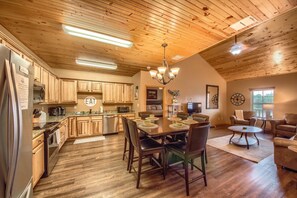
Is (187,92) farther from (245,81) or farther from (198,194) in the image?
(198,194)

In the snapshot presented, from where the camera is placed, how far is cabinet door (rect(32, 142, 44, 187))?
1.92 m

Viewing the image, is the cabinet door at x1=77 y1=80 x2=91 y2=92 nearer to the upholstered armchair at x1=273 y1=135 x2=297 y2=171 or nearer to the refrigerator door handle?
the refrigerator door handle

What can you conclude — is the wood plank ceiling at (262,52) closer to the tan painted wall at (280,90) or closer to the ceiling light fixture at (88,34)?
the tan painted wall at (280,90)

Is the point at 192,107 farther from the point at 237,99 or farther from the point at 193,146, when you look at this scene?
the point at 193,146

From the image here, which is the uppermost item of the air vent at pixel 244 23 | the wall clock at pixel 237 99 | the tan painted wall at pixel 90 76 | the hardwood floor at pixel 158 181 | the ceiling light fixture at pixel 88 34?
the air vent at pixel 244 23

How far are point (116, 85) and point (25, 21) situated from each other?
332 centimetres

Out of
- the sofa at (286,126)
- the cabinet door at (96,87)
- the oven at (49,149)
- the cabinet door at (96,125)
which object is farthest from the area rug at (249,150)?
the cabinet door at (96,87)

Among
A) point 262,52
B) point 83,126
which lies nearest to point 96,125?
point 83,126

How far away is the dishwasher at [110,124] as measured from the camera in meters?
4.88

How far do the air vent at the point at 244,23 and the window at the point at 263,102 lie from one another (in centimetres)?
484

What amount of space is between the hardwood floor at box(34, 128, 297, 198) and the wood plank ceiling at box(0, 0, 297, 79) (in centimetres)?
284

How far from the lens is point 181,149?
2174 mm

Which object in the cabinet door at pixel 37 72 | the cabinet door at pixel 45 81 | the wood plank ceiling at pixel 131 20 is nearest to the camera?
the wood plank ceiling at pixel 131 20

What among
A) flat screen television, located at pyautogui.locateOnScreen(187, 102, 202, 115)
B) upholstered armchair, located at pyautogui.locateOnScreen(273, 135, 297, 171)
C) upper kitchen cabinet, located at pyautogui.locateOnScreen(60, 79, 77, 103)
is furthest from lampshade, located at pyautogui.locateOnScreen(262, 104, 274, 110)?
upper kitchen cabinet, located at pyautogui.locateOnScreen(60, 79, 77, 103)
